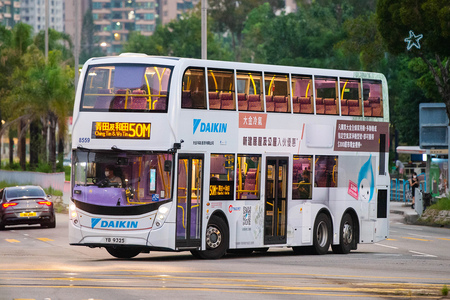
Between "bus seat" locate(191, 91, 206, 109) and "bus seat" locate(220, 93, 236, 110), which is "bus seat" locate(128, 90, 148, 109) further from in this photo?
"bus seat" locate(220, 93, 236, 110)

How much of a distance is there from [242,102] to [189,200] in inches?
103

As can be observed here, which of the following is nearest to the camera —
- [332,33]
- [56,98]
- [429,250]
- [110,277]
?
[110,277]

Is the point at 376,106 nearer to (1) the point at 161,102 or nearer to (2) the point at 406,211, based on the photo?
(1) the point at 161,102

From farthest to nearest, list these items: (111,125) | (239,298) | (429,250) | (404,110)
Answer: (404,110) → (429,250) → (111,125) → (239,298)

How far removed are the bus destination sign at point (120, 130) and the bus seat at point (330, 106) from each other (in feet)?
16.9

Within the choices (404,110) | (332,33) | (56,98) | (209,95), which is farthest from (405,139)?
(209,95)

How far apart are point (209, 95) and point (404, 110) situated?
1944 inches

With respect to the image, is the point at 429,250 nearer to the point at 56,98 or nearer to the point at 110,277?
the point at 110,277

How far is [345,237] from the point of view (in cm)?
2462

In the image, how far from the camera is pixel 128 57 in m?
20.5

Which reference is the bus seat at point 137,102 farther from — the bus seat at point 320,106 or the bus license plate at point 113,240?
the bus seat at point 320,106

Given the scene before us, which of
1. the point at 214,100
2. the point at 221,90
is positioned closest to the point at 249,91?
the point at 221,90

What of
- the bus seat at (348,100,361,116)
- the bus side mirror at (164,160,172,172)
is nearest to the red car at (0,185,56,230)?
the bus seat at (348,100,361,116)

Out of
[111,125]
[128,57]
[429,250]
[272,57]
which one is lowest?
[429,250]
